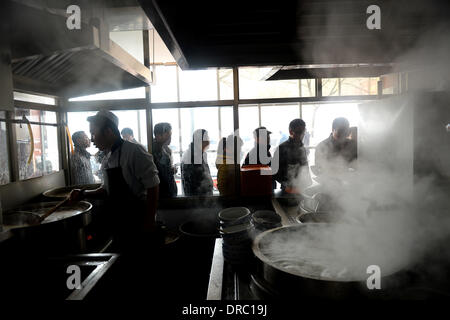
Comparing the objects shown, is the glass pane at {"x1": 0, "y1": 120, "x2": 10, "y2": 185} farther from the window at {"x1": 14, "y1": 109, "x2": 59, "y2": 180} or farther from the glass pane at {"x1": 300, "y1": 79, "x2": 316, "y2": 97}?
the glass pane at {"x1": 300, "y1": 79, "x2": 316, "y2": 97}

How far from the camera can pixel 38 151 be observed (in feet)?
13.1

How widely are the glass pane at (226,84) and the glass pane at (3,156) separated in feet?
8.77

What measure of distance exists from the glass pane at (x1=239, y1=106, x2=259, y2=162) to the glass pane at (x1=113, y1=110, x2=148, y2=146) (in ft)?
4.70


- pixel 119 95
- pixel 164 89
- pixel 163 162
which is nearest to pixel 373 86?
pixel 164 89

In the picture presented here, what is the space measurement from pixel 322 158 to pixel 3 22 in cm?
359

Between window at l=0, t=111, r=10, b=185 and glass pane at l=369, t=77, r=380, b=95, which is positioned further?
glass pane at l=369, t=77, r=380, b=95

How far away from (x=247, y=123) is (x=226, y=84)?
672 millimetres

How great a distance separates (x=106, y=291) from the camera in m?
1.64

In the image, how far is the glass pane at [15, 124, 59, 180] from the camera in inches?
141

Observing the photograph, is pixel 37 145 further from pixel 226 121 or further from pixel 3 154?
pixel 226 121

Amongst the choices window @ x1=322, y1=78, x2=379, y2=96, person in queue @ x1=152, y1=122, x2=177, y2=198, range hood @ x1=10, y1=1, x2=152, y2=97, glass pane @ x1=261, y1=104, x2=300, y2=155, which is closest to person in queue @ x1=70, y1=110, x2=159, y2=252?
range hood @ x1=10, y1=1, x2=152, y2=97

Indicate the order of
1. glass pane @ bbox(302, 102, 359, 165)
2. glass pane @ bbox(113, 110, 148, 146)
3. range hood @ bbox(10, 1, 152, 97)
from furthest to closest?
glass pane @ bbox(113, 110, 148, 146) → glass pane @ bbox(302, 102, 359, 165) → range hood @ bbox(10, 1, 152, 97)
